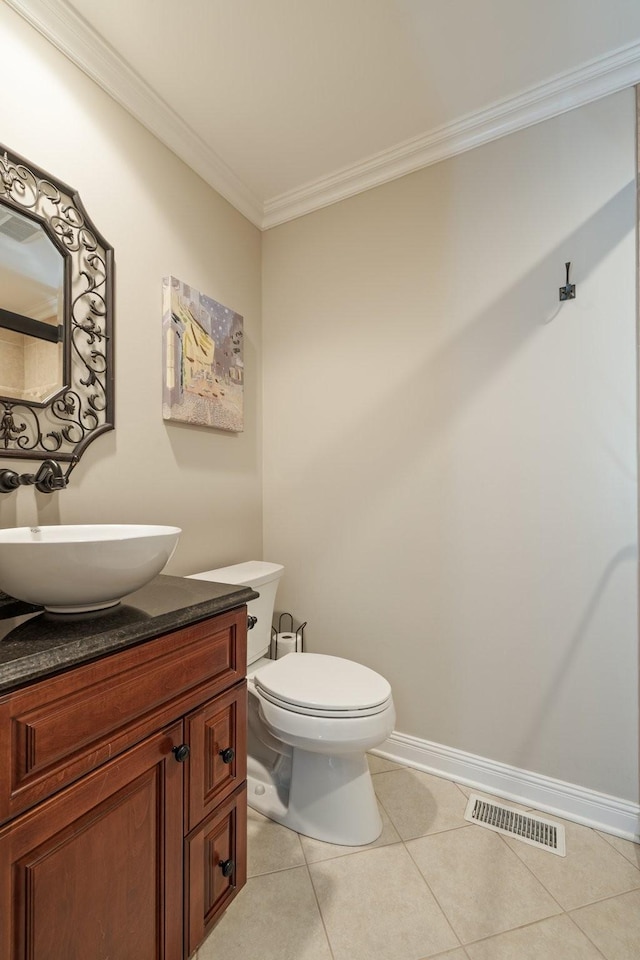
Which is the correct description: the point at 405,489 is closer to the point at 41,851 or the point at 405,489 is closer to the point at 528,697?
the point at 528,697

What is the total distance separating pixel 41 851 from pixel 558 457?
1743 millimetres

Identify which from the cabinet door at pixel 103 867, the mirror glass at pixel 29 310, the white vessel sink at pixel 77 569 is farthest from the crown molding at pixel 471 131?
the cabinet door at pixel 103 867

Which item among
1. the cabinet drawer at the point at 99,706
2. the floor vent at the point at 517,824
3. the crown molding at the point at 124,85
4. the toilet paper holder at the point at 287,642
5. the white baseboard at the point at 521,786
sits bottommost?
the floor vent at the point at 517,824

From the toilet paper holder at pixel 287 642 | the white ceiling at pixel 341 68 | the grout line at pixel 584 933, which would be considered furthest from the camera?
the toilet paper holder at pixel 287 642

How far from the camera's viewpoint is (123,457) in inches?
61.3

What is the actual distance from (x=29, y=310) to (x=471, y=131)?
68.5 inches

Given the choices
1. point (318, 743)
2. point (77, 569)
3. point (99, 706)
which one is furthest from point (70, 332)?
point (318, 743)

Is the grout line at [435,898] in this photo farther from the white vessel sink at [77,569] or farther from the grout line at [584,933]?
the white vessel sink at [77,569]

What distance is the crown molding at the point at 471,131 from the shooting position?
5.04 ft

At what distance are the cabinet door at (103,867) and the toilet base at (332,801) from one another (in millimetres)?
592

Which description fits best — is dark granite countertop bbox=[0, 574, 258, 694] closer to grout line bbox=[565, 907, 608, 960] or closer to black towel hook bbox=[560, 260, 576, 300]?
grout line bbox=[565, 907, 608, 960]

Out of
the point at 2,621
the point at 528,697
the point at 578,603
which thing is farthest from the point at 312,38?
the point at 528,697

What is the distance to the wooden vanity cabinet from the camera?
0.72 metres

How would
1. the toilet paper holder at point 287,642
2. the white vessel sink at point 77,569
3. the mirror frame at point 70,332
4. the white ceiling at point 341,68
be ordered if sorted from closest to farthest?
1. the white vessel sink at point 77,569
2. the mirror frame at point 70,332
3. the white ceiling at point 341,68
4. the toilet paper holder at point 287,642
